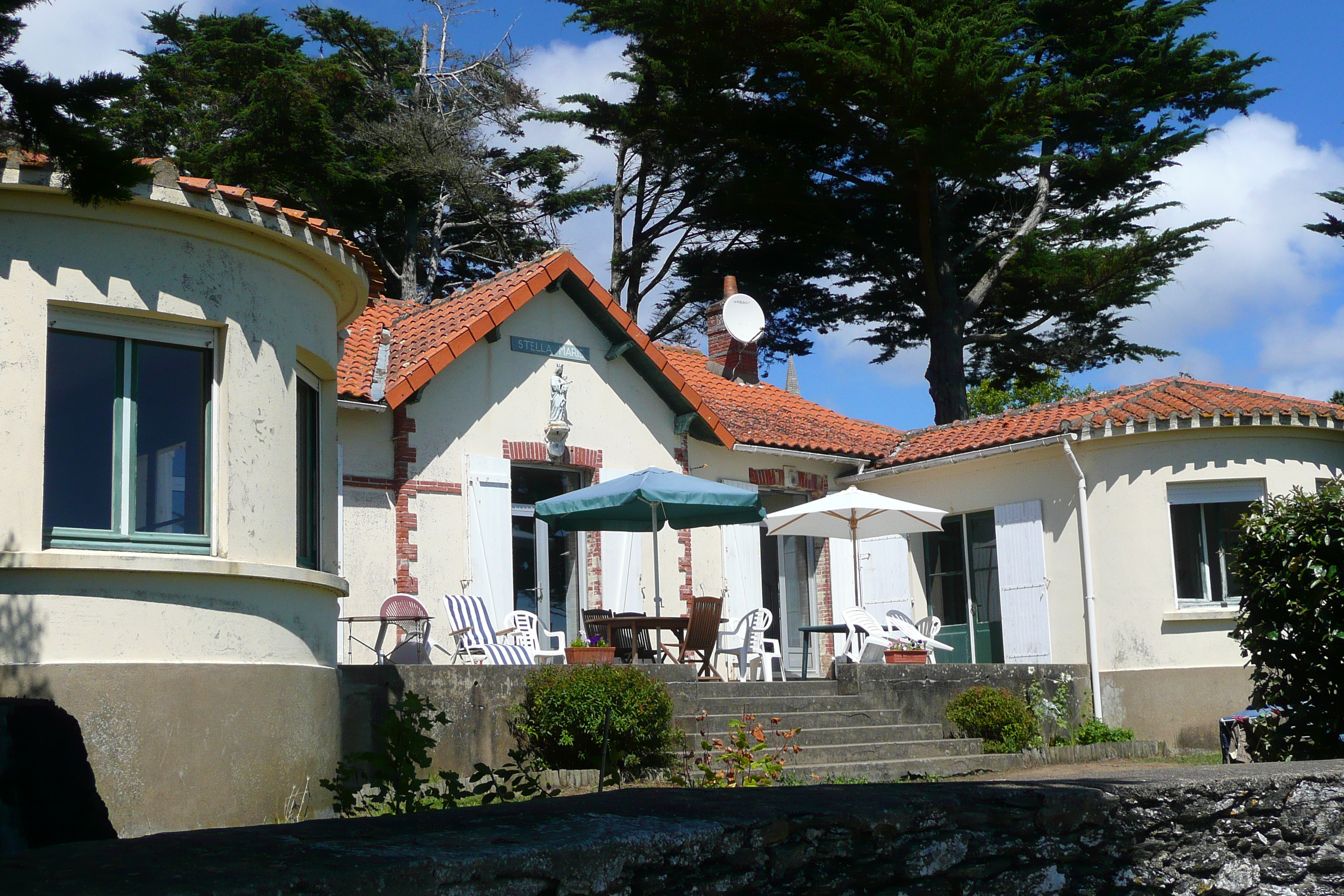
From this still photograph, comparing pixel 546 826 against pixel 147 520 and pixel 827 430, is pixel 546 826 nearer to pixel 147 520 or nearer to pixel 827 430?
pixel 147 520

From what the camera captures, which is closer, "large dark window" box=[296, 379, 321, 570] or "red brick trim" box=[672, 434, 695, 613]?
"large dark window" box=[296, 379, 321, 570]

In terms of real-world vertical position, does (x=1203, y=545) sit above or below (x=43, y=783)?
above

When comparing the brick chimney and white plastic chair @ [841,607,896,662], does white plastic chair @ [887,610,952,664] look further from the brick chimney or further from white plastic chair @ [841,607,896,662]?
the brick chimney

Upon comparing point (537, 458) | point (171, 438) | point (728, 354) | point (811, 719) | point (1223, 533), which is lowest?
point (811, 719)

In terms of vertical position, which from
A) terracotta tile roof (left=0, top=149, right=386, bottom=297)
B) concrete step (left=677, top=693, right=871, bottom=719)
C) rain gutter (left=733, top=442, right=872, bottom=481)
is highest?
terracotta tile roof (left=0, top=149, right=386, bottom=297)

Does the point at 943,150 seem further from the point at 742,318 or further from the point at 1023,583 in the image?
the point at 1023,583

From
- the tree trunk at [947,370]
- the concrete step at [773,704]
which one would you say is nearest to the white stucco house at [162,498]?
the concrete step at [773,704]

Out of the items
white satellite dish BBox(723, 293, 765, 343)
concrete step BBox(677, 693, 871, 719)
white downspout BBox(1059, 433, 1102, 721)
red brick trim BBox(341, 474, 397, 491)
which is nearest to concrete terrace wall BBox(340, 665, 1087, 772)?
concrete step BBox(677, 693, 871, 719)

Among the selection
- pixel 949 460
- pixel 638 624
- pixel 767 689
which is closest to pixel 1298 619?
pixel 767 689

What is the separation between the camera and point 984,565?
16.6m

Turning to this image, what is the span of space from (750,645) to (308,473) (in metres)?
6.05

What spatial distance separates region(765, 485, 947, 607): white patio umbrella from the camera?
1459 cm

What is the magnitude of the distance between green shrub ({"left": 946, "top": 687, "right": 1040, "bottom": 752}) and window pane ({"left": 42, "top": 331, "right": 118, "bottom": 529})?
786 cm

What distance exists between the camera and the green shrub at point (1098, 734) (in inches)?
543
